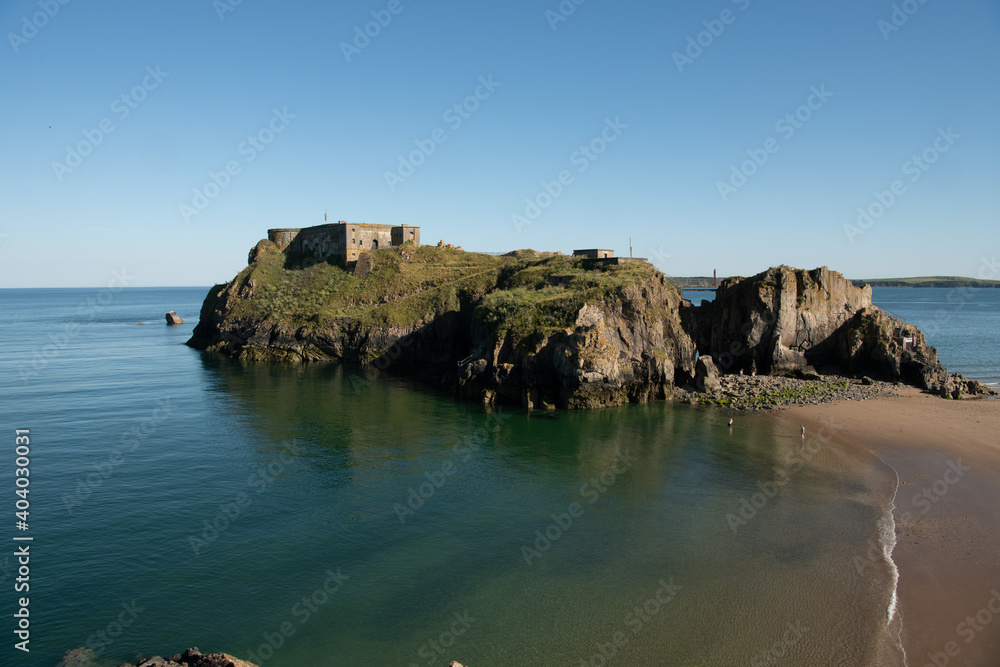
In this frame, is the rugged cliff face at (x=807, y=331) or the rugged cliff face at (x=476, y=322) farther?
the rugged cliff face at (x=807, y=331)

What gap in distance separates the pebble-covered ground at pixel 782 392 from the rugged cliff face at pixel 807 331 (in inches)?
122

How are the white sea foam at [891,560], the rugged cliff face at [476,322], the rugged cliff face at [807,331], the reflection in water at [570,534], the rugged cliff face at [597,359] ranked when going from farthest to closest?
the rugged cliff face at [807,331]
the rugged cliff face at [476,322]
the rugged cliff face at [597,359]
the reflection in water at [570,534]
the white sea foam at [891,560]

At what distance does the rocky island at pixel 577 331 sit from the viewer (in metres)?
49.8

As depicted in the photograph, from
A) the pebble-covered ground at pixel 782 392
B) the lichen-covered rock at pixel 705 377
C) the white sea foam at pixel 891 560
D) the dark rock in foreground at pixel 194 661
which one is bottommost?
the white sea foam at pixel 891 560

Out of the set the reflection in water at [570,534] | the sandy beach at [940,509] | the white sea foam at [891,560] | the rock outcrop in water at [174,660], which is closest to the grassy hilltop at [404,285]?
the reflection in water at [570,534]

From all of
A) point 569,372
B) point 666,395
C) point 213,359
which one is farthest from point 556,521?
point 213,359

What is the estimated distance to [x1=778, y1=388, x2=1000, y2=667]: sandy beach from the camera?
62.8ft

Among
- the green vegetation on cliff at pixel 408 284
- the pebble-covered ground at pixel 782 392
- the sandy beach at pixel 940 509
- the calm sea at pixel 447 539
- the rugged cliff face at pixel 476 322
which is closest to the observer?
the calm sea at pixel 447 539

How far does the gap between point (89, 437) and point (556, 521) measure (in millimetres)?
32478

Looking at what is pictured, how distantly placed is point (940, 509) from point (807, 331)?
3371cm

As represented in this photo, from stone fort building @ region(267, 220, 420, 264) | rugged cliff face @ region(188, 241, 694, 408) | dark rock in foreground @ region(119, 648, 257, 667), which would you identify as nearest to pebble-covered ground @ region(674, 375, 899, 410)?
rugged cliff face @ region(188, 241, 694, 408)

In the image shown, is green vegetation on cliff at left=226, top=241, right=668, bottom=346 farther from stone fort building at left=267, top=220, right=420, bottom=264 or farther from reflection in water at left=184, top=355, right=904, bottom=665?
reflection in water at left=184, top=355, right=904, bottom=665

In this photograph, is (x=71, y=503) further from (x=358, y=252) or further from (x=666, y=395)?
(x=358, y=252)

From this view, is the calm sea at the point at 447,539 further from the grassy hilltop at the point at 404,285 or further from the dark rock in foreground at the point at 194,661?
the grassy hilltop at the point at 404,285
